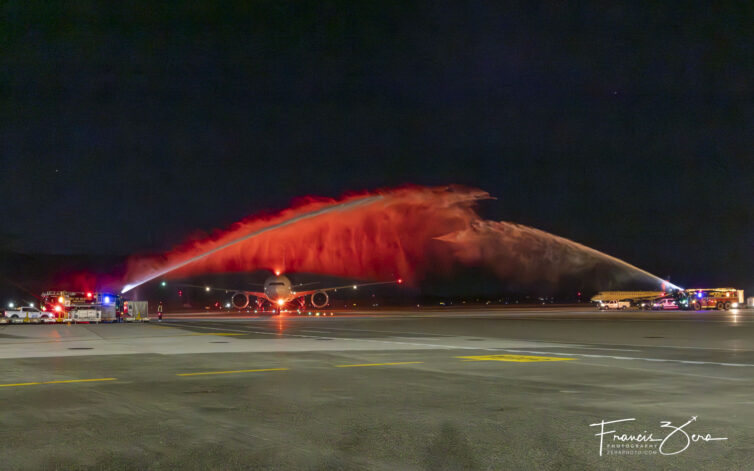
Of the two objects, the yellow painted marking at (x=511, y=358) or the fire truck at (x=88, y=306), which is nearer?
the yellow painted marking at (x=511, y=358)

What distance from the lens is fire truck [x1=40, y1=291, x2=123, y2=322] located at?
62406mm

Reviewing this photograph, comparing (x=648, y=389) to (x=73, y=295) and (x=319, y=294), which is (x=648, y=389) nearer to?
(x=73, y=295)

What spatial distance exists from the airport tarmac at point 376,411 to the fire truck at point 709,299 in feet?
237

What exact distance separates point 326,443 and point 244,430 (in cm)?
166

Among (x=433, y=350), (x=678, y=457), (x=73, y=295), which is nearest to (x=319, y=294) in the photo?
(x=73, y=295)

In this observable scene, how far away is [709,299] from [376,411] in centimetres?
8969

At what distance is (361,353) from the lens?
25719mm

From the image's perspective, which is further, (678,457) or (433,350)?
(433,350)

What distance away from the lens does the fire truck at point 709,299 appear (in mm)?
89688
